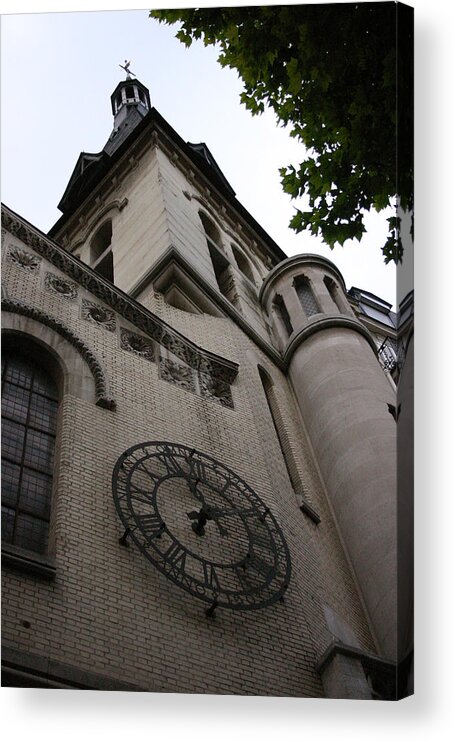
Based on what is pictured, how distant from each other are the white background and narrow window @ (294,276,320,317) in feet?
28.1

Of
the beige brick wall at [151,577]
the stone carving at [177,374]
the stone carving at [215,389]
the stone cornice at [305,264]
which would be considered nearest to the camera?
the beige brick wall at [151,577]

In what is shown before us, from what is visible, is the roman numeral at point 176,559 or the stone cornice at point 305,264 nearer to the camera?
the roman numeral at point 176,559

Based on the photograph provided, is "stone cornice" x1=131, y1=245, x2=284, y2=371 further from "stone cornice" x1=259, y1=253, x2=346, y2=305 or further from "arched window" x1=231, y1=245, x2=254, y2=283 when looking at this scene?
"arched window" x1=231, y1=245, x2=254, y2=283

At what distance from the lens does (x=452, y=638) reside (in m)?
8.59

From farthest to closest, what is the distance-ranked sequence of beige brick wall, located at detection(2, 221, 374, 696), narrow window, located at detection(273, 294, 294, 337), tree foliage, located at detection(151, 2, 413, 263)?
narrow window, located at detection(273, 294, 294, 337) → tree foliage, located at detection(151, 2, 413, 263) → beige brick wall, located at detection(2, 221, 374, 696)

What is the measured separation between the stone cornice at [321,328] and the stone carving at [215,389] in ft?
12.3

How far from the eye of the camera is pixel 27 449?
416 inches

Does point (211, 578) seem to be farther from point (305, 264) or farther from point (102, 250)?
point (102, 250)

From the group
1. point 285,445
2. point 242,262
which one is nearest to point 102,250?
point 242,262

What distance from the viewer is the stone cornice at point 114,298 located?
13523mm

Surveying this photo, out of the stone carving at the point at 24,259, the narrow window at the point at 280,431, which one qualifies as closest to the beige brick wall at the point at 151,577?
the stone carving at the point at 24,259

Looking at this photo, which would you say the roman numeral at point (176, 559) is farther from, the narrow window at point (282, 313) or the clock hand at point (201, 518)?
the narrow window at point (282, 313)

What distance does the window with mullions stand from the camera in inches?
381

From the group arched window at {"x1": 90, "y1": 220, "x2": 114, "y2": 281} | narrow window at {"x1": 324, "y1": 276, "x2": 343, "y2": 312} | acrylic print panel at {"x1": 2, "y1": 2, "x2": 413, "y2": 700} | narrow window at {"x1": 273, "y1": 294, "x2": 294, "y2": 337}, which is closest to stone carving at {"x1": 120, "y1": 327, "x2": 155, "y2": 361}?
acrylic print panel at {"x1": 2, "y1": 2, "x2": 413, "y2": 700}
